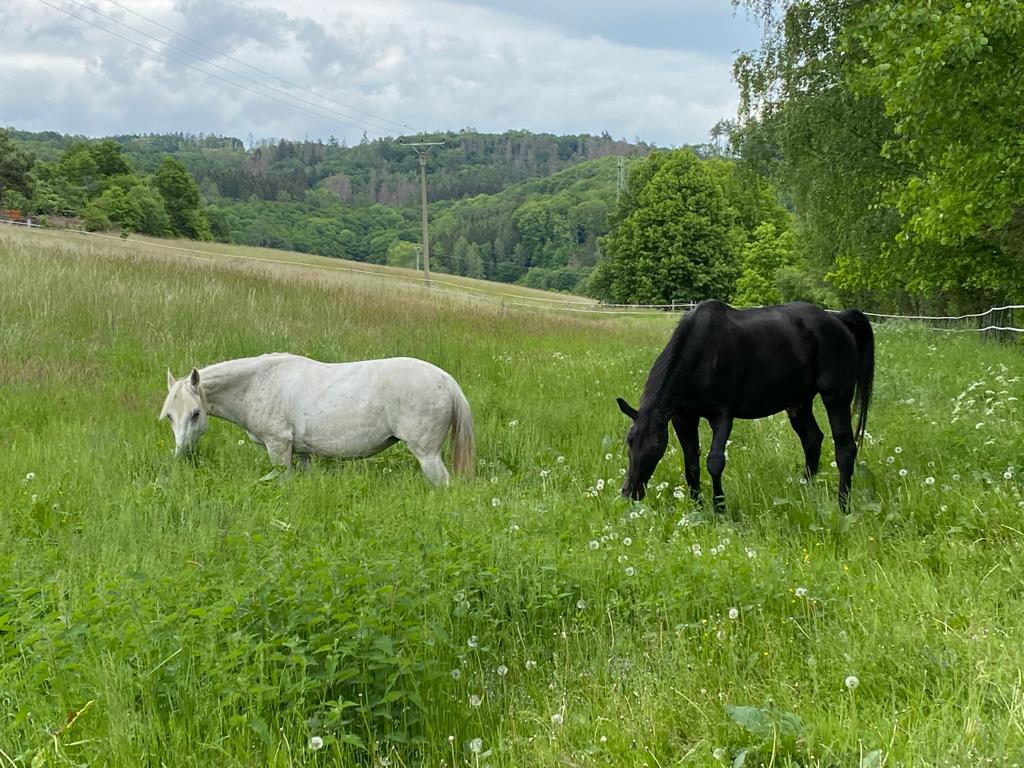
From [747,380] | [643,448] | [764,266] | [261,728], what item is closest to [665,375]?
[643,448]

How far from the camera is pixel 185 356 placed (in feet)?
40.1

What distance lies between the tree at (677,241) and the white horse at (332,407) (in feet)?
176

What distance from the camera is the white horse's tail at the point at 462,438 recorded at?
7.69 m

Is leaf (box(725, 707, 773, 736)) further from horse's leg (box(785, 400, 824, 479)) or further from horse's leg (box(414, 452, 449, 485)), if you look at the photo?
horse's leg (box(785, 400, 824, 479))

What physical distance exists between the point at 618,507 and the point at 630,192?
59913 millimetres

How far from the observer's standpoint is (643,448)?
21.6 ft

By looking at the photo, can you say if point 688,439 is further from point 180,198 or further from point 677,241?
A: point 180,198

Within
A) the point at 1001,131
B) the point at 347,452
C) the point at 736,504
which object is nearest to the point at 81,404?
the point at 347,452

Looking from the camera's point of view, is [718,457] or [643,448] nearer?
[643,448]

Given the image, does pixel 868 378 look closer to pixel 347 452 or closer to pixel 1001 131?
pixel 347 452

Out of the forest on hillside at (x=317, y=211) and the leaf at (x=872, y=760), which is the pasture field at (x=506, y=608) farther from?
the forest on hillside at (x=317, y=211)

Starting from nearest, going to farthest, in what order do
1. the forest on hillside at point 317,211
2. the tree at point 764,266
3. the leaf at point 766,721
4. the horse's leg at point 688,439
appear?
the leaf at point 766,721 < the horse's leg at point 688,439 < the tree at point 764,266 < the forest on hillside at point 317,211

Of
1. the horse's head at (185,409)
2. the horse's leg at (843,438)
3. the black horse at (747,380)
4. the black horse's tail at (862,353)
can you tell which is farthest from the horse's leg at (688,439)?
the horse's head at (185,409)

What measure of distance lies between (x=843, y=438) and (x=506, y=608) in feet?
14.0
